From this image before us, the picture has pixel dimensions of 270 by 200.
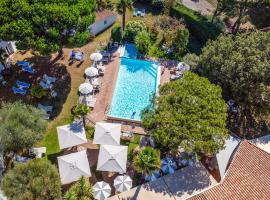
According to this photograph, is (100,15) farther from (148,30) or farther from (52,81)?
(52,81)

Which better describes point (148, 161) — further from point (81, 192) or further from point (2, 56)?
point (2, 56)

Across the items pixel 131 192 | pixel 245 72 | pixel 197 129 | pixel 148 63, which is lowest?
pixel 131 192

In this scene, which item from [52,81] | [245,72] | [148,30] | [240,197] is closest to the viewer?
[240,197]

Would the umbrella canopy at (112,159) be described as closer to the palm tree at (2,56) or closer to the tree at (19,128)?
the tree at (19,128)

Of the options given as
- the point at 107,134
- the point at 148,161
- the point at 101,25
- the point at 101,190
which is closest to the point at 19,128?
the point at 107,134

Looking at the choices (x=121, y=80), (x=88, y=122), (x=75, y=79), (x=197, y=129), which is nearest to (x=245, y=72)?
(x=197, y=129)

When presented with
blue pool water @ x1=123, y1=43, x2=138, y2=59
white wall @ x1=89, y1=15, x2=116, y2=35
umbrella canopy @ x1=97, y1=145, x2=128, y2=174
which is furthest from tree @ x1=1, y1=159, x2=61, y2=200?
white wall @ x1=89, y1=15, x2=116, y2=35

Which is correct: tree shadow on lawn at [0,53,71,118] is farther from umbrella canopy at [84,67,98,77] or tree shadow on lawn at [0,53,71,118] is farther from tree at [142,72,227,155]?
tree at [142,72,227,155]
